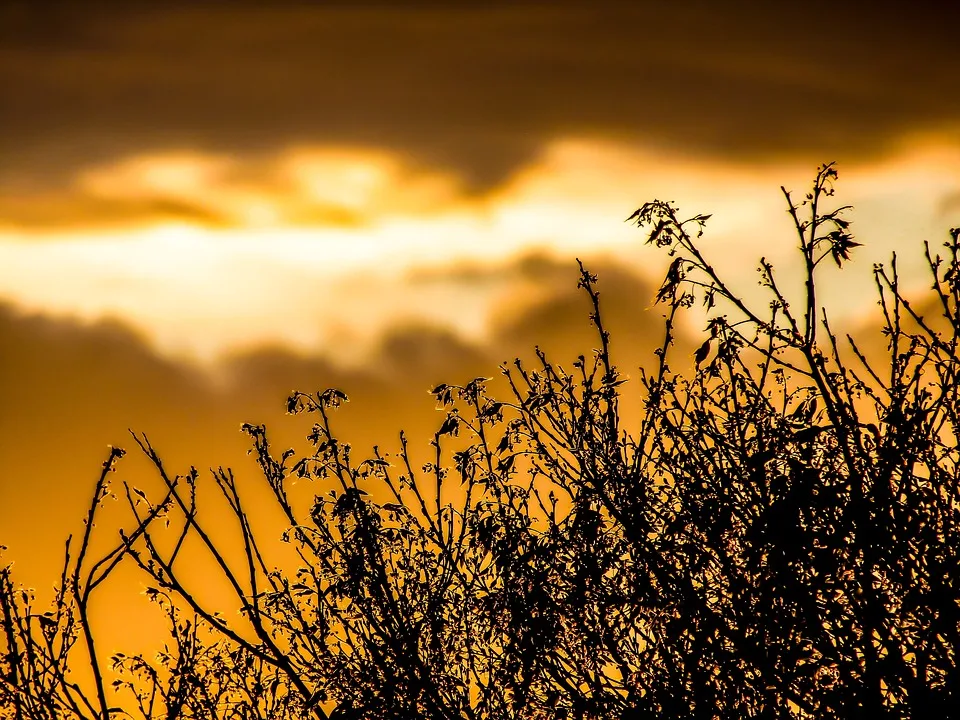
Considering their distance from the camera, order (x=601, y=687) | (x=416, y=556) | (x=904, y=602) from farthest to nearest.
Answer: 1. (x=416, y=556)
2. (x=601, y=687)
3. (x=904, y=602)

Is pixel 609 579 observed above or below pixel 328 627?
below

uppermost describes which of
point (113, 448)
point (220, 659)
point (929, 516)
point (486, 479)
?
point (113, 448)

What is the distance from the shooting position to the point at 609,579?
7.99 m

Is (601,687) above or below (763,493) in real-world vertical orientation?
below

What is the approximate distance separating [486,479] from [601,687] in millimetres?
2003

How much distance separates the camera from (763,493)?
7.71 meters

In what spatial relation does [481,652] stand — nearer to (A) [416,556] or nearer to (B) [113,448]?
(A) [416,556]

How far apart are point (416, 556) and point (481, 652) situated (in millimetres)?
908

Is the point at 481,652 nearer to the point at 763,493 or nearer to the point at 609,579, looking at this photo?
the point at 609,579

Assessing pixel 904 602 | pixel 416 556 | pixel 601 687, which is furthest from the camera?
pixel 416 556

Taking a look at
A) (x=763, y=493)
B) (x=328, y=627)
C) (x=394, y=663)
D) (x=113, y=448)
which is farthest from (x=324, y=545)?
(x=763, y=493)

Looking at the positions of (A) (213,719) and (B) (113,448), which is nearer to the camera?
(B) (113,448)

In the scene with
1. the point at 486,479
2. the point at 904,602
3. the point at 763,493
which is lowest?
the point at 904,602

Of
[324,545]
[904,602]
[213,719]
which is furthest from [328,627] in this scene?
[904,602]
